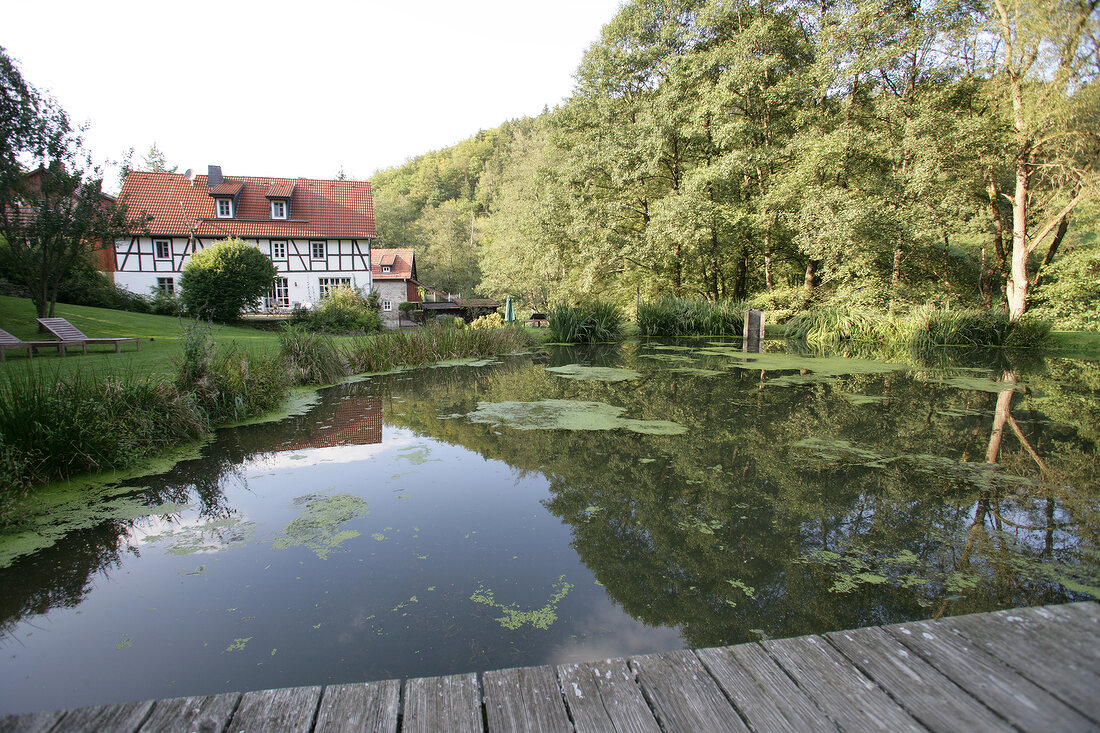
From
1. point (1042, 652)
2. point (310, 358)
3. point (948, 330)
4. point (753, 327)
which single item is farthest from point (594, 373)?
point (948, 330)

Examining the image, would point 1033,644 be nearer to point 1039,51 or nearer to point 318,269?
point 1039,51

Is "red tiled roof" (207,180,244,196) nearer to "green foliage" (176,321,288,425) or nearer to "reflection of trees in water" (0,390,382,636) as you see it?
"green foliage" (176,321,288,425)

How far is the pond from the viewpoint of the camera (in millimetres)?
2027

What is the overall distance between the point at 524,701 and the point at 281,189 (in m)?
30.5

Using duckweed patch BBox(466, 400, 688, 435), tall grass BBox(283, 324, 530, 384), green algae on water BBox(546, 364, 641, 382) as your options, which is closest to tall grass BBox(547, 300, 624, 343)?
tall grass BBox(283, 324, 530, 384)

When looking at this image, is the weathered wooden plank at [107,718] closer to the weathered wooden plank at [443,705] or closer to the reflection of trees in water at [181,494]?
the weathered wooden plank at [443,705]

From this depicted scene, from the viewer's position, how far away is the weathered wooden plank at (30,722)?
1304mm

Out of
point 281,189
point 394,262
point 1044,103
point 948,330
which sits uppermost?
point 281,189

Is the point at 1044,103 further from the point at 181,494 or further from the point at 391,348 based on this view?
the point at 181,494

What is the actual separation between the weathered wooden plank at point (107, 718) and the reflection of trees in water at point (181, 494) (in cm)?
124

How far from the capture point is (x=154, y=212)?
25.4 meters

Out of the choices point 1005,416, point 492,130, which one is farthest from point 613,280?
point 492,130

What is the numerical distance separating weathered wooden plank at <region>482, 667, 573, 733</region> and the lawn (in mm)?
5425

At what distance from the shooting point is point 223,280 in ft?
56.9
